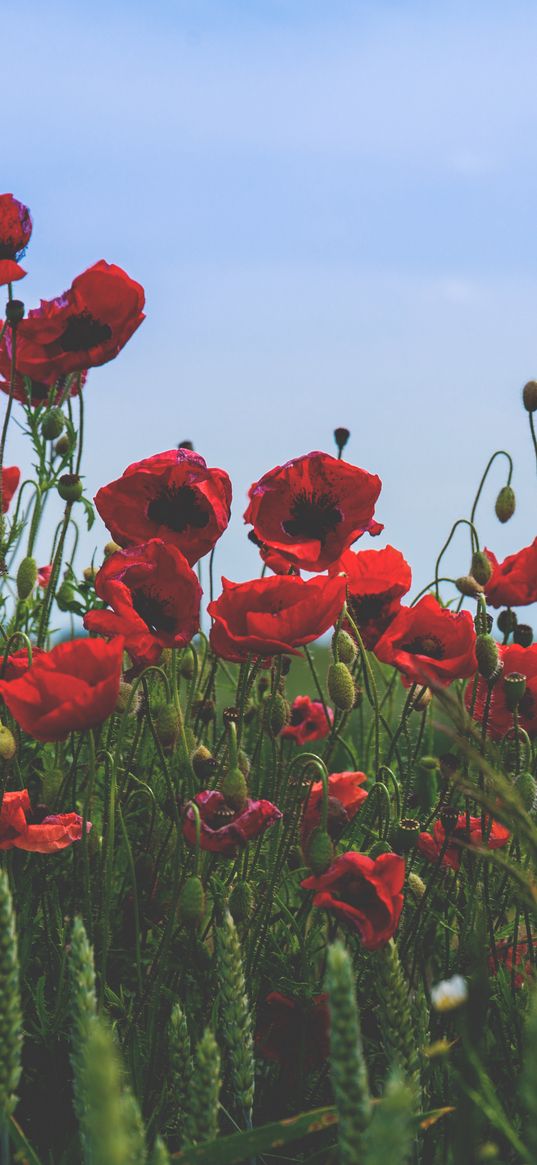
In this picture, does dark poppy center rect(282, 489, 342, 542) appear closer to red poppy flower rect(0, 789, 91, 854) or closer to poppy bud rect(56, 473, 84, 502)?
poppy bud rect(56, 473, 84, 502)

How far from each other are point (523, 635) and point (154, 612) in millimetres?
1020

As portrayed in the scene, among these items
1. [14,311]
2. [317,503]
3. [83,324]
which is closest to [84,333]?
[83,324]

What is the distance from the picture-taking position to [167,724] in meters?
1.90

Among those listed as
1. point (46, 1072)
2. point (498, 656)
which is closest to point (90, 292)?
point (498, 656)

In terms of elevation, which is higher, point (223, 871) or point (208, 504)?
point (208, 504)

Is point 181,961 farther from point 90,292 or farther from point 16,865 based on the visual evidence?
point 90,292

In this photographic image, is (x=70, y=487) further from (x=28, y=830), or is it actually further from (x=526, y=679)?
(x=526, y=679)

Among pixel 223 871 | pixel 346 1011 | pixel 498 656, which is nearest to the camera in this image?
pixel 346 1011

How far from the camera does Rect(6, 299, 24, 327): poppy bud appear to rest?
222 cm

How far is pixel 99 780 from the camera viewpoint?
262cm

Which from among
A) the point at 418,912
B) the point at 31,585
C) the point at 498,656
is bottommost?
the point at 418,912

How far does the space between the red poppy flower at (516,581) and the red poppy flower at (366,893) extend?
1020mm

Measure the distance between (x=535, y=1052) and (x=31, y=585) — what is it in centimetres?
176

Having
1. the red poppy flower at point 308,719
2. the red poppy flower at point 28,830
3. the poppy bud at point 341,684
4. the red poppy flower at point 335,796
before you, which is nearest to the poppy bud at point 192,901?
the red poppy flower at point 28,830
